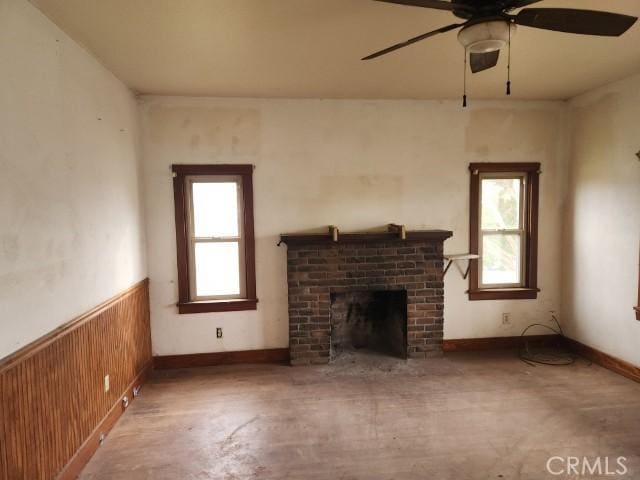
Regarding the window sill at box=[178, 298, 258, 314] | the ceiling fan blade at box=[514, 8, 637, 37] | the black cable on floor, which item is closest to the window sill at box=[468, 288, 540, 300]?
the black cable on floor

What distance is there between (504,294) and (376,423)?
225cm

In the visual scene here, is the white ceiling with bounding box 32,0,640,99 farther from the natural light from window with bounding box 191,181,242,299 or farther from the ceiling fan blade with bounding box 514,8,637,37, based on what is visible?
the natural light from window with bounding box 191,181,242,299

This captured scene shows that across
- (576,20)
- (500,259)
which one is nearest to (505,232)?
(500,259)

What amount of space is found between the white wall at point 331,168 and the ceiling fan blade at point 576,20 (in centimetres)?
222

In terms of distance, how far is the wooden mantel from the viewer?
12.1 feet

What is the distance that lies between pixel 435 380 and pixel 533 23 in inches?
112

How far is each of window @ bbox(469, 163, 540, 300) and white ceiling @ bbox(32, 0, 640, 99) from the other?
856 millimetres

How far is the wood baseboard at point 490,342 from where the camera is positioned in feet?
13.5

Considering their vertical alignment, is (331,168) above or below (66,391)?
above

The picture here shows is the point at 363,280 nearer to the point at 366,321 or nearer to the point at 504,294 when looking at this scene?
the point at 366,321

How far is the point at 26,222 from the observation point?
73.4 inches

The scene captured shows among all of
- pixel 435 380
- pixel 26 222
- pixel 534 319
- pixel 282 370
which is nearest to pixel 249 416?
pixel 282 370

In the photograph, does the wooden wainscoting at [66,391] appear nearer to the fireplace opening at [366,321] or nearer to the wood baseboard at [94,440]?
the wood baseboard at [94,440]

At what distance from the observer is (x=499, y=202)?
4.14m
